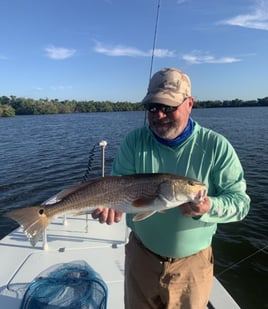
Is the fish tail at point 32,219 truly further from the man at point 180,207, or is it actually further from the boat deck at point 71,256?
the boat deck at point 71,256

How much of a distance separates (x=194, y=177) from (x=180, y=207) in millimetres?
282

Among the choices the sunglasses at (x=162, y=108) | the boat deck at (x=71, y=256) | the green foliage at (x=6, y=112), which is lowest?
the green foliage at (x=6, y=112)

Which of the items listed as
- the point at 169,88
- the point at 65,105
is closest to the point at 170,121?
the point at 169,88

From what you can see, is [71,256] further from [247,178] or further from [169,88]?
[247,178]

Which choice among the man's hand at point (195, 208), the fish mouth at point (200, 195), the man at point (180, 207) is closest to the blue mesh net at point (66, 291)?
the man at point (180, 207)

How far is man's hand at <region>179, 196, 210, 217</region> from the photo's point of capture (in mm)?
2311

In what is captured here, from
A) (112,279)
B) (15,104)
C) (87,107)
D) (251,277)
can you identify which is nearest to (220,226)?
(251,277)

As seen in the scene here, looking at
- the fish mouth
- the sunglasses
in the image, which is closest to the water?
the fish mouth

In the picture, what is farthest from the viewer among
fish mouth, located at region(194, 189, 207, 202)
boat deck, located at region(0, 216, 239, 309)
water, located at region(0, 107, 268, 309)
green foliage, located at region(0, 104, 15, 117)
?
green foliage, located at region(0, 104, 15, 117)

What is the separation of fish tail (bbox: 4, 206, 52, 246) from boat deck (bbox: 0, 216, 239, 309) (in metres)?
1.41

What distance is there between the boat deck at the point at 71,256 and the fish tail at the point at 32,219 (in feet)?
4.64

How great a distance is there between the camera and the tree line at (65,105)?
314 feet

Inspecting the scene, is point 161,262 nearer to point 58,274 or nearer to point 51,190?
point 58,274

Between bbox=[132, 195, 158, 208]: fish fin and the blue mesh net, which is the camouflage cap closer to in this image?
bbox=[132, 195, 158, 208]: fish fin
